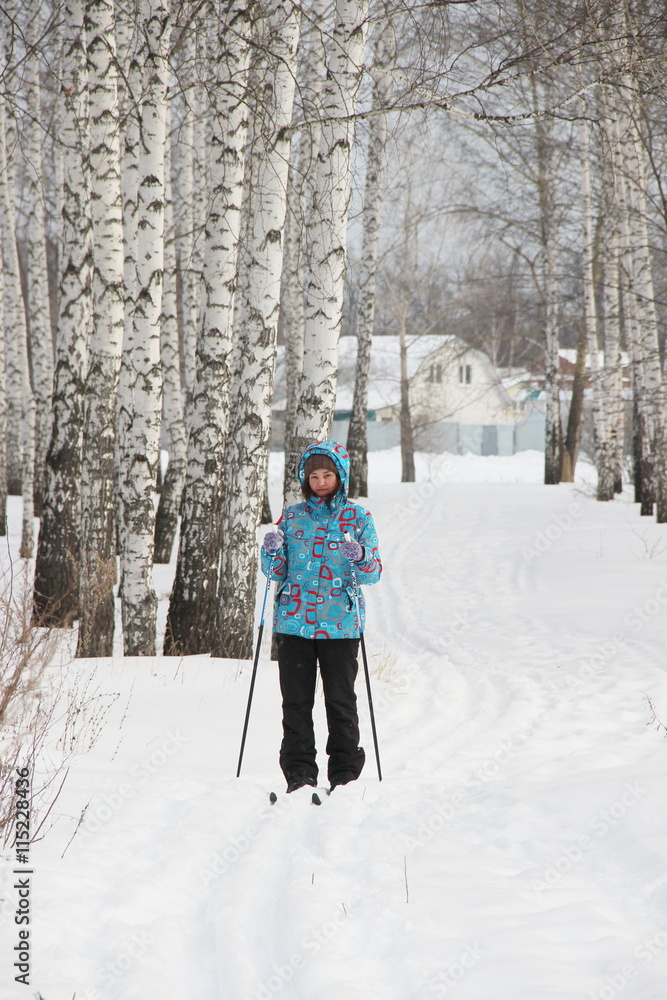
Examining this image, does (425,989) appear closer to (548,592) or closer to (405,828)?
(405,828)

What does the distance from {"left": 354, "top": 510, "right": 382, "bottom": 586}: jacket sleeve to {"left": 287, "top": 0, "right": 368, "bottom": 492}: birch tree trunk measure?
92.9 inches

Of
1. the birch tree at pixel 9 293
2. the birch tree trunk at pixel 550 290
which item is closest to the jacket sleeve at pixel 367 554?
the birch tree at pixel 9 293

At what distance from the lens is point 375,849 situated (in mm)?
3223

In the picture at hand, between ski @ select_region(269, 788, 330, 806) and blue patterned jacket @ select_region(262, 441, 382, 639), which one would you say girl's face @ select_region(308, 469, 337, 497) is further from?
ski @ select_region(269, 788, 330, 806)

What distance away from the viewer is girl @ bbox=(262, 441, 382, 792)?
4008 millimetres

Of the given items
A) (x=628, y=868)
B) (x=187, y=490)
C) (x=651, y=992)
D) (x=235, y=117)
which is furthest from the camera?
(x=187, y=490)

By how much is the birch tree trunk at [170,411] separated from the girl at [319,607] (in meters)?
8.04

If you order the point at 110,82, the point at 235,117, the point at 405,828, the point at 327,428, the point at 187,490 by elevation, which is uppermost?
the point at 110,82

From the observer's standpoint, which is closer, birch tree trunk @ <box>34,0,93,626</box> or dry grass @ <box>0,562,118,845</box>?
dry grass @ <box>0,562,118,845</box>

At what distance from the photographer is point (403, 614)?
9641mm

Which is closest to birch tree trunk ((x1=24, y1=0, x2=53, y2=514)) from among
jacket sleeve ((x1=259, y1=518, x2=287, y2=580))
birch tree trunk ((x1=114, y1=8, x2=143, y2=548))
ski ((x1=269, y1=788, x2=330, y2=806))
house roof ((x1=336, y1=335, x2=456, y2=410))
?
birch tree trunk ((x1=114, y1=8, x2=143, y2=548))

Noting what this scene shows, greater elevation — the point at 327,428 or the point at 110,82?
the point at 110,82

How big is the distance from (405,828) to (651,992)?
1416 millimetres

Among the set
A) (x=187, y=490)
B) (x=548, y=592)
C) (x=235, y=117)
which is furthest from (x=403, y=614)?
(x=235, y=117)
